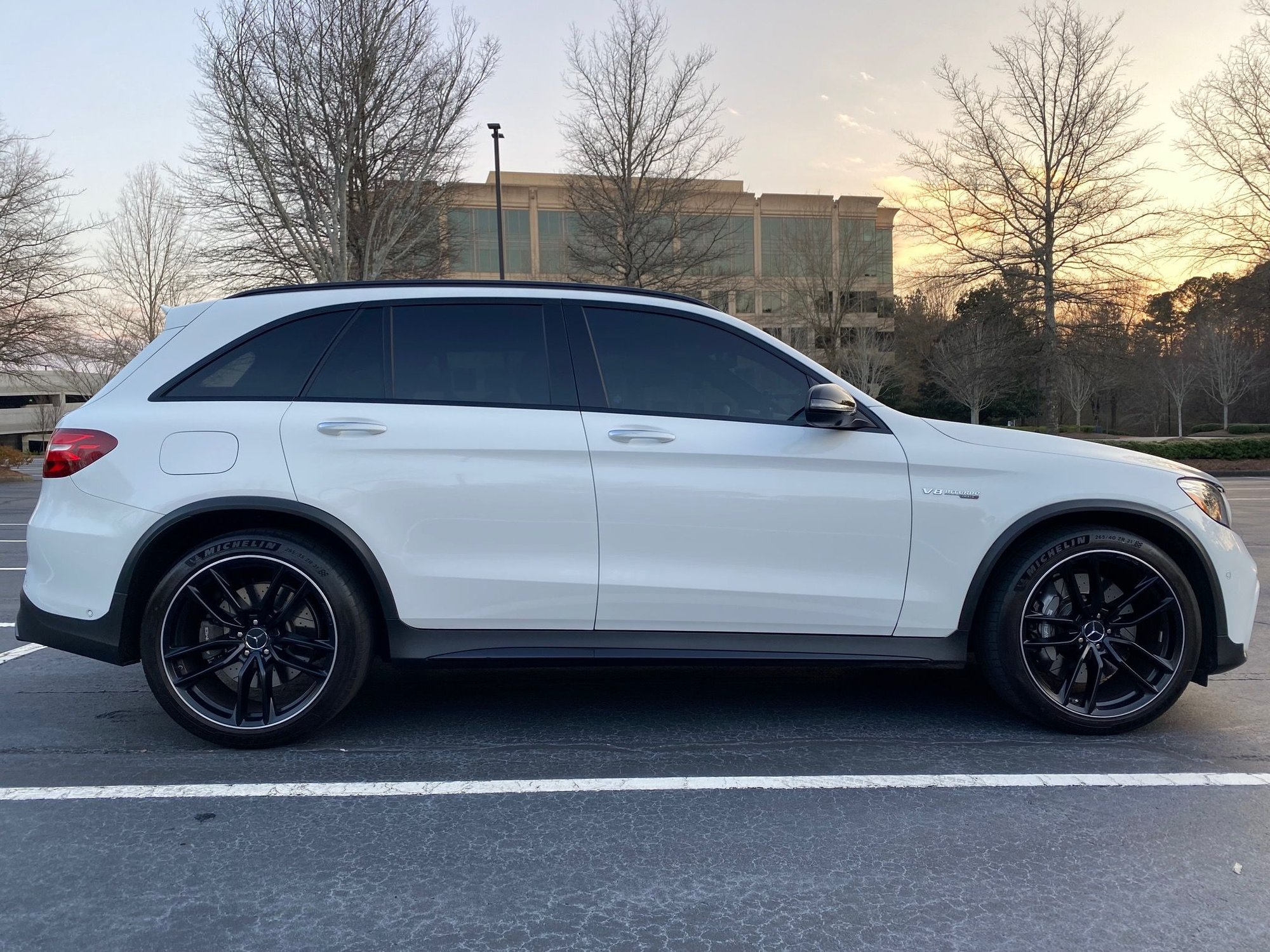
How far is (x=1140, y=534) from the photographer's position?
3758mm

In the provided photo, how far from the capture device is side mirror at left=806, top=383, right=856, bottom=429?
342 cm

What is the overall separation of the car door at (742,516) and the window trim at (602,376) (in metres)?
0.01

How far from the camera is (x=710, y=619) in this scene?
353 cm

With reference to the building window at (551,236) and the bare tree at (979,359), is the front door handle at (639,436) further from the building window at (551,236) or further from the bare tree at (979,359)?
the building window at (551,236)

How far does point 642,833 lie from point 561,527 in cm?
119

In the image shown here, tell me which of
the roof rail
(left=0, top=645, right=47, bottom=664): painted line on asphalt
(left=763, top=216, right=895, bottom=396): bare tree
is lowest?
(left=0, top=645, right=47, bottom=664): painted line on asphalt

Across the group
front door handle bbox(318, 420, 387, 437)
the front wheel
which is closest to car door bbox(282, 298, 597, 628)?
front door handle bbox(318, 420, 387, 437)

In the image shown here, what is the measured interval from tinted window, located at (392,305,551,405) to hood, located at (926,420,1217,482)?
1.70 m

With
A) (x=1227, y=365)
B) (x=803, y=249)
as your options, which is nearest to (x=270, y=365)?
(x=803, y=249)

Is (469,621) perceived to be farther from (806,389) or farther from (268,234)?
(268,234)

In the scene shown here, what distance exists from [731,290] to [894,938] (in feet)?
81.6

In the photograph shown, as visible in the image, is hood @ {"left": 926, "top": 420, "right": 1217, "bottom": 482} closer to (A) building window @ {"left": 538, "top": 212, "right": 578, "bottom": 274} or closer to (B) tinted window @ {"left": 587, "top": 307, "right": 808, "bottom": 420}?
(B) tinted window @ {"left": 587, "top": 307, "right": 808, "bottom": 420}

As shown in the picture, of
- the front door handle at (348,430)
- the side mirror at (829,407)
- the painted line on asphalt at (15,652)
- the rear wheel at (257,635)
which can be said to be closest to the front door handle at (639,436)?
the side mirror at (829,407)

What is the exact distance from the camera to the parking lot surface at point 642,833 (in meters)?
2.27
